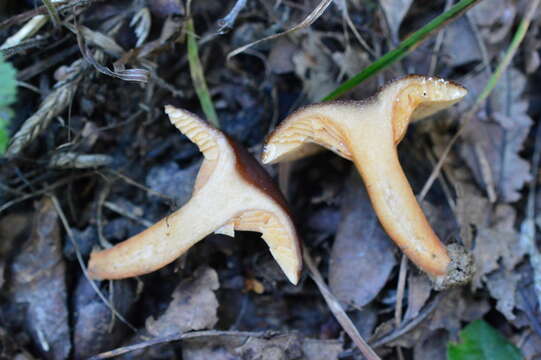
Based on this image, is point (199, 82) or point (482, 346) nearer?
point (482, 346)

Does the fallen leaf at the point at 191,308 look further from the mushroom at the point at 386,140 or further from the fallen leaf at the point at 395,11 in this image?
the fallen leaf at the point at 395,11

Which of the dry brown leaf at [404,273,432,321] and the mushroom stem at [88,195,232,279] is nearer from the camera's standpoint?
the mushroom stem at [88,195,232,279]

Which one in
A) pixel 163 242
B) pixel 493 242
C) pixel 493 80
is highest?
pixel 493 80

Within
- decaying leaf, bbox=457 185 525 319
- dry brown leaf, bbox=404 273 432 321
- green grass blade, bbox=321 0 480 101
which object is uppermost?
green grass blade, bbox=321 0 480 101

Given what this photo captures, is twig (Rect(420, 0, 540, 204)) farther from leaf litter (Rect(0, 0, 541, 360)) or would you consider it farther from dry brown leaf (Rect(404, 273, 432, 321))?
dry brown leaf (Rect(404, 273, 432, 321))

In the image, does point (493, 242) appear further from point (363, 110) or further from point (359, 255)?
point (363, 110)

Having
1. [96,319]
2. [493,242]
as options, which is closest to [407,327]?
[493,242]

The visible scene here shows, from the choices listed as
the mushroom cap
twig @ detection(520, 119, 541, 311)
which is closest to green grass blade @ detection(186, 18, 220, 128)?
the mushroom cap
